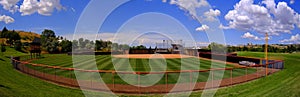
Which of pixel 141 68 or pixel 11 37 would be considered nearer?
pixel 141 68

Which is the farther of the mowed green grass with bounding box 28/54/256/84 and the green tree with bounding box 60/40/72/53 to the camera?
the green tree with bounding box 60/40/72/53

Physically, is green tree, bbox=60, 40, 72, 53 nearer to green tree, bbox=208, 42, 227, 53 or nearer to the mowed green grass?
green tree, bbox=208, 42, 227, 53

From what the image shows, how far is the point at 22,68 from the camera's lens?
2269 centimetres

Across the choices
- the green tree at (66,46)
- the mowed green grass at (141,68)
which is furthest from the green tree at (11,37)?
the mowed green grass at (141,68)

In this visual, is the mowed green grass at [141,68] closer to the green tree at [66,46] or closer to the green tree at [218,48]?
the green tree at [218,48]

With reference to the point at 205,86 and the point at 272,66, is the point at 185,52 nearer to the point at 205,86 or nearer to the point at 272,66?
the point at 272,66

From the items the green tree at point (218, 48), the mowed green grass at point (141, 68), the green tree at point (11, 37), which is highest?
the green tree at point (11, 37)

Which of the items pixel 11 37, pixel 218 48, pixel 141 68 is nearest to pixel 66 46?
pixel 11 37

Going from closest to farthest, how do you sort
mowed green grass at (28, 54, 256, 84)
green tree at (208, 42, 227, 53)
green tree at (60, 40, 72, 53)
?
mowed green grass at (28, 54, 256, 84) → green tree at (208, 42, 227, 53) → green tree at (60, 40, 72, 53)

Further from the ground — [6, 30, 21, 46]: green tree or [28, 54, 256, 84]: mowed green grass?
[6, 30, 21, 46]: green tree

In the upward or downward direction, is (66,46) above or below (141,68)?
above

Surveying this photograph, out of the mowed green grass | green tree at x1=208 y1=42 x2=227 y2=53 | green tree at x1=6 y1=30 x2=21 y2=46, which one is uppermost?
green tree at x1=6 y1=30 x2=21 y2=46

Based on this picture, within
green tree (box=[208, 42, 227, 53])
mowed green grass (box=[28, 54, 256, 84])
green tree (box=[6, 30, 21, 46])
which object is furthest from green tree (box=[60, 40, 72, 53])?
mowed green grass (box=[28, 54, 256, 84])

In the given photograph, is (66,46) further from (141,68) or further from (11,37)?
(141,68)
